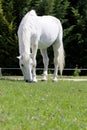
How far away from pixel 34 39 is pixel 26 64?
1.38 m

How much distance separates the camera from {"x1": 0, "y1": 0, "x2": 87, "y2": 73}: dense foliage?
24.8 meters

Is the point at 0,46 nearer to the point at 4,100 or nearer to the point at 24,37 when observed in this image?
the point at 24,37

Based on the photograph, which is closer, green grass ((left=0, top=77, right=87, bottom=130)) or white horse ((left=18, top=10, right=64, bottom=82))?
green grass ((left=0, top=77, right=87, bottom=130))

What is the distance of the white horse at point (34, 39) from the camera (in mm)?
14133

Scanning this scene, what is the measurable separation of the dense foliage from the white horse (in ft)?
23.8

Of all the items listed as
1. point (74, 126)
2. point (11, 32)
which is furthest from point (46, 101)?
point (11, 32)

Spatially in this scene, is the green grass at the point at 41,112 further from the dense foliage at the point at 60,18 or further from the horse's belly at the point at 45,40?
the dense foliage at the point at 60,18

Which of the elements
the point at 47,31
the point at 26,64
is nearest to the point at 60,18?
the point at 47,31

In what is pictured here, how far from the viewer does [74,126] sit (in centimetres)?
629

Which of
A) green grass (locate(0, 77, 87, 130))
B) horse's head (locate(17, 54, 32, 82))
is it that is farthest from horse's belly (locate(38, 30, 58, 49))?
green grass (locate(0, 77, 87, 130))

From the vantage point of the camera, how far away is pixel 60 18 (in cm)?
2567

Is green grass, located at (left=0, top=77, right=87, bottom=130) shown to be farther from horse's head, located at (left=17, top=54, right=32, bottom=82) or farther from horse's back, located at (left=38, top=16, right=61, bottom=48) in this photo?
horse's back, located at (left=38, top=16, right=61, bottom=48)

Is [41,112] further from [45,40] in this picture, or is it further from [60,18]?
[60,18]

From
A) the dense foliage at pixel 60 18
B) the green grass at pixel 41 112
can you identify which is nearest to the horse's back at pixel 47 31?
the green grass at pixel 41 112
